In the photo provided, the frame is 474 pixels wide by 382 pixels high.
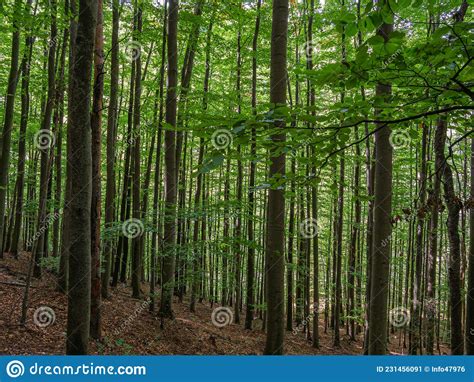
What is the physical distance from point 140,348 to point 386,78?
25.3ft

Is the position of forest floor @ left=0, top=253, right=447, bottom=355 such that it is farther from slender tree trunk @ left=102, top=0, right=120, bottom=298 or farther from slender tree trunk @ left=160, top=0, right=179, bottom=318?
slender tree trunk @ left=160, top=0, right=179, bottom=318

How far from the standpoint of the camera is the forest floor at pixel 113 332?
6.76 metres

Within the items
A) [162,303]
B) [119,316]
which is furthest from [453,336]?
[119,316]

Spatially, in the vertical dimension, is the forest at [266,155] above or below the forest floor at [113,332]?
above

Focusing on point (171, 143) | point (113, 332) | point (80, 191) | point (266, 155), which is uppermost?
point (171, 143)

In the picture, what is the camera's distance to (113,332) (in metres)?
8.28

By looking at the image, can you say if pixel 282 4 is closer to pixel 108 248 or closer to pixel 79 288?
pixel 79 288

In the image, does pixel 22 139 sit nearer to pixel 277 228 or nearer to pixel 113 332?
pixel 113 332

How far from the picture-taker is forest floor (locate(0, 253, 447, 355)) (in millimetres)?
6761

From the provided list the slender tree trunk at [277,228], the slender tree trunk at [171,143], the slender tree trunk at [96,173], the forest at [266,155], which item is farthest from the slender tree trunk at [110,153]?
the slender tree trunk at [277,228]

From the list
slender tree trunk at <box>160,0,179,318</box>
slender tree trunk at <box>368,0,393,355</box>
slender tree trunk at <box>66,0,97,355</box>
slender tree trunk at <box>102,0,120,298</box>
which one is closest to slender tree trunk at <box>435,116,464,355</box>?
slender tree trunk at <box>368,0,393,355</box>

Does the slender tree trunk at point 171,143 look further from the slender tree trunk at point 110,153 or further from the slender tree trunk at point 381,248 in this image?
the slender tree trunk at point 381,248

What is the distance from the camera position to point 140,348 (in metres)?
7.98

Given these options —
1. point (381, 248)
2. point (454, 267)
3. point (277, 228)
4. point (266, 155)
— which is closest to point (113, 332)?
point (277, 228)
